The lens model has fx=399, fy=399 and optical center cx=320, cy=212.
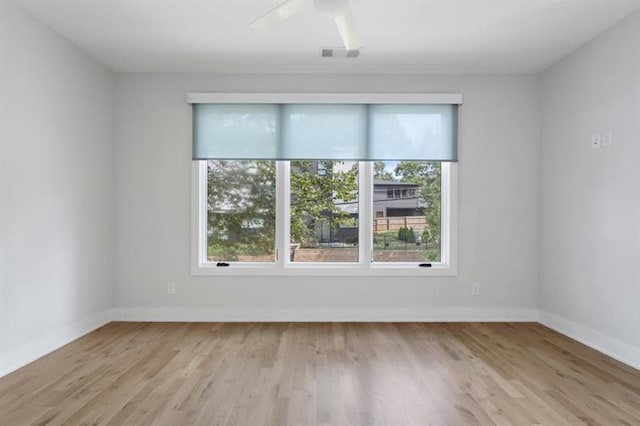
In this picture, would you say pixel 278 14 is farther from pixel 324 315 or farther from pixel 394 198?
pixel 324 315

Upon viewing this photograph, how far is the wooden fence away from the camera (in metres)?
4.50

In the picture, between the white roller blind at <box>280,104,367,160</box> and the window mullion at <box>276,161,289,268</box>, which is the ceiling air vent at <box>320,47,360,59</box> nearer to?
the white roller blind at <box>280,104,367,160</box>

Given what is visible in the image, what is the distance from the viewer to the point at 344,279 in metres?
4.38

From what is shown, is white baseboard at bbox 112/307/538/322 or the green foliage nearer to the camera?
white baseboard at bbox 112/307/538/322

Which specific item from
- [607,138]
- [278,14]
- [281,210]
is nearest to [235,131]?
[281,210]

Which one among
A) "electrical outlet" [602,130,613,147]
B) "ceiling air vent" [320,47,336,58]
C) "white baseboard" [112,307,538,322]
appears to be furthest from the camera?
"white baseboard" [112,307,538,322]

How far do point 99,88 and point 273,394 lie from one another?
3.51 metres

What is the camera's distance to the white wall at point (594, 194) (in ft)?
10.3

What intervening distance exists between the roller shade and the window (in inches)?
0.4

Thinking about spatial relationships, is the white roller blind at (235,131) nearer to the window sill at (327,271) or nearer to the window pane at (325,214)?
the window pane at (325,214)

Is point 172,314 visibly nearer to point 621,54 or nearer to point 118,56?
point 118,56

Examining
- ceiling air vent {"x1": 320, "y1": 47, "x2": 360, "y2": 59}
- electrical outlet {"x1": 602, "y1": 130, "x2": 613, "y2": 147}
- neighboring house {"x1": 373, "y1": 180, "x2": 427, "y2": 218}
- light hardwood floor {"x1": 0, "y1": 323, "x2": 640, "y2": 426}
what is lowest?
light hardwood floor {"x1": 0, "y1": 323, "x2": 640, "y2": 426}

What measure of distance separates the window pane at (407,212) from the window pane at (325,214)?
0.92ft

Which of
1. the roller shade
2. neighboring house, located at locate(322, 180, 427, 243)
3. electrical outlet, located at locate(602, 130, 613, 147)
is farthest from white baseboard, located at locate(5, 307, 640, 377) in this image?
electrical outlet, located at locate(602, 130, 613, 147)
